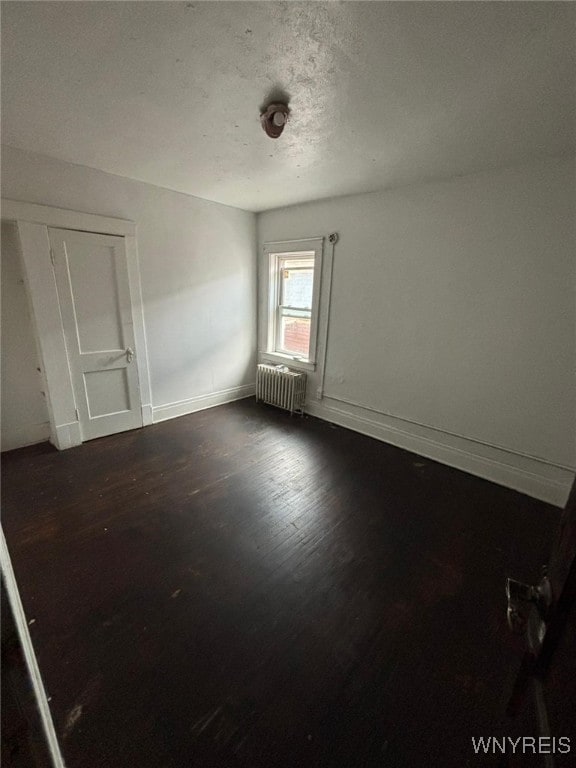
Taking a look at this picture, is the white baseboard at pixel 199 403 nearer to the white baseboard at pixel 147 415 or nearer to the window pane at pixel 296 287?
the white baseboard at pixel 147 415

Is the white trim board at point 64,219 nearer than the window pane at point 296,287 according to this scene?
Yes

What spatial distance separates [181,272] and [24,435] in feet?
7.67

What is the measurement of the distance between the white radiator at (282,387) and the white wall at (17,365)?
247 centimetres

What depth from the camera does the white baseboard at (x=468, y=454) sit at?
2.41 metres

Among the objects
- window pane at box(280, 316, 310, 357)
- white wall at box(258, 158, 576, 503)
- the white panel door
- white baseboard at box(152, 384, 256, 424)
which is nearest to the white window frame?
window pane at box(280, 316, 310, 357)

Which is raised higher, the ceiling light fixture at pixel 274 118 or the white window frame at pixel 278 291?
the ceiling light fixture at pixel 274 118

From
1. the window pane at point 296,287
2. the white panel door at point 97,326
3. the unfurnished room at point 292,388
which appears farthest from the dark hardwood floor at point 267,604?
the window pane at point 296,287

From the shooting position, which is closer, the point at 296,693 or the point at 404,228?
the point at 296,693

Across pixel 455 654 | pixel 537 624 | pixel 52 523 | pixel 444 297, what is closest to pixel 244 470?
pixel 52 523

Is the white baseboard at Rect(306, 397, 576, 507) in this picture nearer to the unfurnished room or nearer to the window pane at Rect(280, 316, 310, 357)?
the unfurnished room

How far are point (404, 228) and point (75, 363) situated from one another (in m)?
3.46

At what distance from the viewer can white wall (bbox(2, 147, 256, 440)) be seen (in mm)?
2570

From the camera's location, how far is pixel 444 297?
9.02 ft

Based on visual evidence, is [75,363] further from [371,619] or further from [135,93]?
[371,619]
